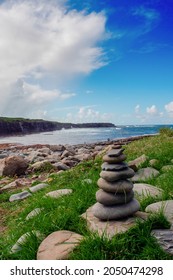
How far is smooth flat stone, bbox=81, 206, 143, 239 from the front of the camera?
434 cm

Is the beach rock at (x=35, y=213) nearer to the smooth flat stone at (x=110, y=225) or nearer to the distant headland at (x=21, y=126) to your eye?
the smooth flat stone at (x=110, y=225)

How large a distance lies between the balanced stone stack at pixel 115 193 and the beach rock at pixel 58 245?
1.56ft

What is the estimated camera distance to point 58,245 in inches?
175

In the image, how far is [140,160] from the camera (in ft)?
30.2

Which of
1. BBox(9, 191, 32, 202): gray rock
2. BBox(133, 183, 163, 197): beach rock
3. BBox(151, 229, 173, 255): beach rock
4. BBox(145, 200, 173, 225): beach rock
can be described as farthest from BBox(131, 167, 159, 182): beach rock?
BBox(151, 229, 173, 255): beach rock

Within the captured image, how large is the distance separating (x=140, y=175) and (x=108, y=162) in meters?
3.26

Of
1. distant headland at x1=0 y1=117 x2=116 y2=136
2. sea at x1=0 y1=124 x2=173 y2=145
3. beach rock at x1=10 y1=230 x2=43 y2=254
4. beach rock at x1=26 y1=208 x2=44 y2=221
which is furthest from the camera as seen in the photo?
distant headland at x1=0 y1=117 x2=116 y2=136

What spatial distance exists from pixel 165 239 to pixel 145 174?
12.8ft

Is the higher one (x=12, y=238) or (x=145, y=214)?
(x=145, y=214)

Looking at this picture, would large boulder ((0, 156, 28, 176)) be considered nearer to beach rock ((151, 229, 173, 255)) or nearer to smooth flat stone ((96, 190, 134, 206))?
smooth flat stone ((96, 190, 134, 206))

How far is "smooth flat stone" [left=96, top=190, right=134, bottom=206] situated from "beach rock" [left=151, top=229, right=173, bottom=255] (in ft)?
1.95

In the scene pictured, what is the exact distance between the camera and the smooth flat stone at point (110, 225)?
14.2 ft

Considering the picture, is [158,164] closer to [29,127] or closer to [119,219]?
[119,219]
